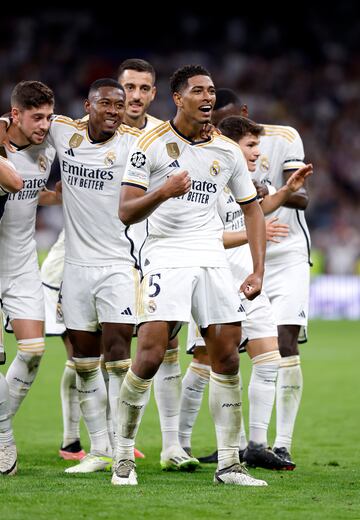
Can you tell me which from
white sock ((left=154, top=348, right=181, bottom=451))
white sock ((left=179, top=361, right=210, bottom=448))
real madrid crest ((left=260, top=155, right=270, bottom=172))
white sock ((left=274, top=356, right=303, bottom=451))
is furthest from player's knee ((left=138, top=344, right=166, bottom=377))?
real madrid crest ((left=260, top=155, right=270, bottom=172))

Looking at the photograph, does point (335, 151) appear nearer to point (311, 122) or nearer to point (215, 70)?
point (311, 122)

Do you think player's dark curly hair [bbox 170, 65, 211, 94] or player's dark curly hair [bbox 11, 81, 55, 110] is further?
player's dark curly hair [bbox 11, 81, 55, 110]

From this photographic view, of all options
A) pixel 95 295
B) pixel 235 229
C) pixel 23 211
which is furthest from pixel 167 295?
pixel 235 229

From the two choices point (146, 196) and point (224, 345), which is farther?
point (224, 345)

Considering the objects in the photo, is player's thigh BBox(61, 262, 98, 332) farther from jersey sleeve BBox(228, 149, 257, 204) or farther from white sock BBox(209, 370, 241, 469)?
jersey sleeve BBox(228, 149, 257, 204)

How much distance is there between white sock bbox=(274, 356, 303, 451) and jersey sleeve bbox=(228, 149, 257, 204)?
1947mm

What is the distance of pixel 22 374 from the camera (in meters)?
7.38

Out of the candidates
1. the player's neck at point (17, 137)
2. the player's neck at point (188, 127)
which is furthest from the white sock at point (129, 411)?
the player's neck at point (17, 137)

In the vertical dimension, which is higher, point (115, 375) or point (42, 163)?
point (42, 163)

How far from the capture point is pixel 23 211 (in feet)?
23.9

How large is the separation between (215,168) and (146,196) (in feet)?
2.17

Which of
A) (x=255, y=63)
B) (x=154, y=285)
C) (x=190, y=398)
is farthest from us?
(x=255, y=63)

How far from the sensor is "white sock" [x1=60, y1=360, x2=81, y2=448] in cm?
823

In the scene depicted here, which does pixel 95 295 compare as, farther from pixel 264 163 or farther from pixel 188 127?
pixel 264 163
